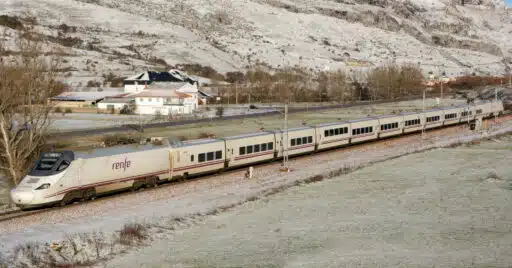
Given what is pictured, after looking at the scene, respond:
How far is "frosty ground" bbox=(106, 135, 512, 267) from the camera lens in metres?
22.3

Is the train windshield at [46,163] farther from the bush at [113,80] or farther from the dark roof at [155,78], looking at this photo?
the bush at [113,80]

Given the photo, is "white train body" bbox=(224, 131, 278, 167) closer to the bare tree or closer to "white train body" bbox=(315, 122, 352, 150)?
"white train body" bbox=(315, 122, 352, 150)

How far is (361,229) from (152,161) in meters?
13.5

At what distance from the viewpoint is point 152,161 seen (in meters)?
34.5

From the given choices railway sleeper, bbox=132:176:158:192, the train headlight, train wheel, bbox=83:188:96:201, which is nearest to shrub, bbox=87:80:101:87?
railway sleeper, bbox=132:176:158:192

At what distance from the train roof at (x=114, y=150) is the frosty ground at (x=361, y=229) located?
22.8ft

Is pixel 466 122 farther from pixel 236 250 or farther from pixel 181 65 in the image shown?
pixel 181 65

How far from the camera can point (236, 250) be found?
2373 centimetres

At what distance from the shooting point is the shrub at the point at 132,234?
24959 mm

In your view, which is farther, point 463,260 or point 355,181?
point 355,181

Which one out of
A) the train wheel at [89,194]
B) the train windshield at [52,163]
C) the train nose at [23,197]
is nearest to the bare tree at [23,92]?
the train windshield at [52,163]

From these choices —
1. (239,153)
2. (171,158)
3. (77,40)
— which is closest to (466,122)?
(239,153)

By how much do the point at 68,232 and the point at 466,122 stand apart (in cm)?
6980

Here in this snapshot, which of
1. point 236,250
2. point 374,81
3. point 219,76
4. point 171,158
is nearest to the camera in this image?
point 236,250
